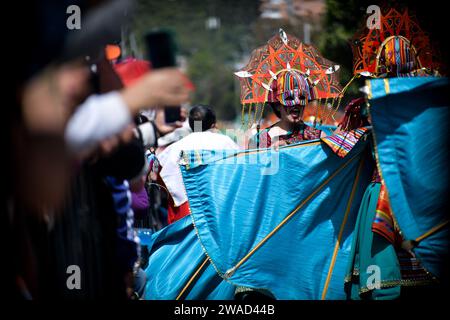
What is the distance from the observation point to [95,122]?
232cm

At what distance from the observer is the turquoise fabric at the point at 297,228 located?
15.6ft

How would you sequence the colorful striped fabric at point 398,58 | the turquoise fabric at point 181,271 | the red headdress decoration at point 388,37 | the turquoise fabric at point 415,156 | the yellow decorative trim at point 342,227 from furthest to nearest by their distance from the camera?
1. the red headdress decoration at point 388,37
2. the turquoise fabric at point 181,271
3. the colorful striped fabric at point 398,58
4. the yellow decorative trim at point 342,227
5. the turquoise fabric at point 415,156

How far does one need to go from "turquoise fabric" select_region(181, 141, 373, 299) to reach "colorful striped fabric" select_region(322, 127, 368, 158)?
10 centimetres

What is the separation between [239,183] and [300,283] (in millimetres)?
774

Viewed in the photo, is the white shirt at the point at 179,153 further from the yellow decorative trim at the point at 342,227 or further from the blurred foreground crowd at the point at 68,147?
the blurred foreground crowd at the point at 68,147

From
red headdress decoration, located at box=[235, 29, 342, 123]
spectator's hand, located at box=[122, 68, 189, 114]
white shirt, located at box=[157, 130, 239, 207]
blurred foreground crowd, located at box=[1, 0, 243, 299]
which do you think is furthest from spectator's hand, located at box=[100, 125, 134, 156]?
red headdress decoration, located at box=[235, 29, 342, 123]

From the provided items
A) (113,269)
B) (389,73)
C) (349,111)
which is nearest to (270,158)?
(349,111)

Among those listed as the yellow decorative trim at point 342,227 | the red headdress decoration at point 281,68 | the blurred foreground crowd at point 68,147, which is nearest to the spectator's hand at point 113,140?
the blurred foreground crowd at point 68,147

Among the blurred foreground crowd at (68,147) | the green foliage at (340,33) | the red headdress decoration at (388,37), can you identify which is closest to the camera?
the blurred foreground crowd at (68,147)

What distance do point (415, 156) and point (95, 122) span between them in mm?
2163

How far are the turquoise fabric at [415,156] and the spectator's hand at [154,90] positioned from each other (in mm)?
1840

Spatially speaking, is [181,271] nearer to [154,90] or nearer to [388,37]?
[388,37]

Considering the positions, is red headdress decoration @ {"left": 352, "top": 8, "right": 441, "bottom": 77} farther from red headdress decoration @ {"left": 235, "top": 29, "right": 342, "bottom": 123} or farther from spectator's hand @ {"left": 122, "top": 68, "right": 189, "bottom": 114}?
spectator's hand @ {"left": 122, "top": 68, "right": 189, "bottom": 114}

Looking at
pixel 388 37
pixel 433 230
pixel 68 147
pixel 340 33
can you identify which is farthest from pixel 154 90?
pixel 340 33
